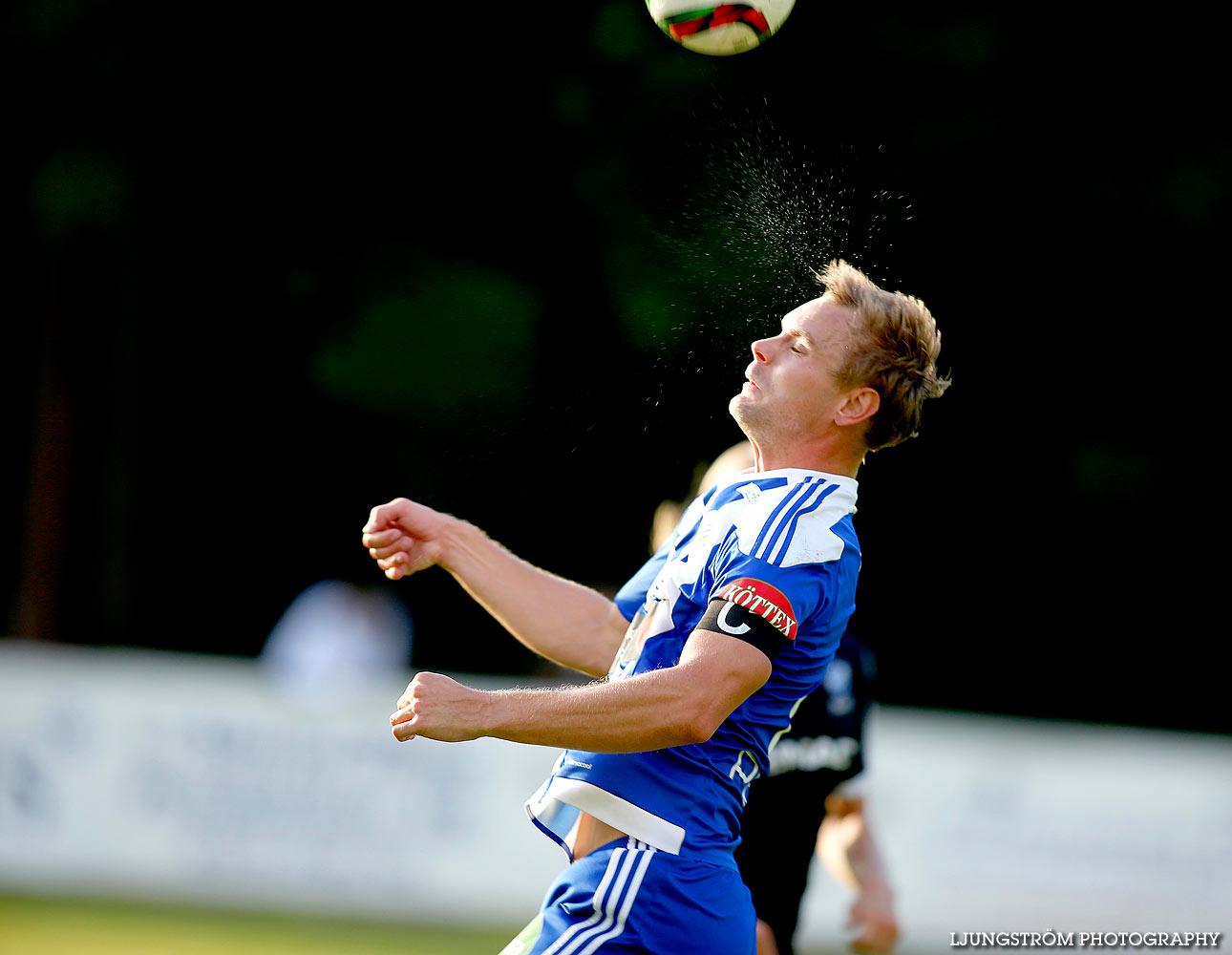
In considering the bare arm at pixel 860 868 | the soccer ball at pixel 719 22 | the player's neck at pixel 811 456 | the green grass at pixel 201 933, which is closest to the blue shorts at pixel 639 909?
the player's neck at pixel 811 456

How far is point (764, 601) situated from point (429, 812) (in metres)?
5.99

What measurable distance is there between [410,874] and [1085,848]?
403 cm

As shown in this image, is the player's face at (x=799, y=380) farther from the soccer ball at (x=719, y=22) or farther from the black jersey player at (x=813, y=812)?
the black jersey player at (x=813, y=812)

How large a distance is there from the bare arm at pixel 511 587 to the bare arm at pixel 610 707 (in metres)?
0.82

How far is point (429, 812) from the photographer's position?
28.6 feet

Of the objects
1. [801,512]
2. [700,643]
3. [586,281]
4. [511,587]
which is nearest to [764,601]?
[700,643]

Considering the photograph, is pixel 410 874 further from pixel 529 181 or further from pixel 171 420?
pixel 171 420

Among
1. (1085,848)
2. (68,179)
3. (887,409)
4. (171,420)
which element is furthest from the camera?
(171,420)

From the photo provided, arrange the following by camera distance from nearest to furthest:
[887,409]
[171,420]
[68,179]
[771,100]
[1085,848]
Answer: [887,409] < [1085,848] < [771,100] < [68,179] < [171,420]

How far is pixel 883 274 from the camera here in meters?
12.7

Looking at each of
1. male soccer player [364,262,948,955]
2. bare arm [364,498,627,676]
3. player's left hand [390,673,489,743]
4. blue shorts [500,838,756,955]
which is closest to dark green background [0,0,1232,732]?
bare arm [364,498,627,676]

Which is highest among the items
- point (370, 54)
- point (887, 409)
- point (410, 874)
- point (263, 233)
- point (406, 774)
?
point (370, 54)

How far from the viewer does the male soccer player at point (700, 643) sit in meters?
3.05

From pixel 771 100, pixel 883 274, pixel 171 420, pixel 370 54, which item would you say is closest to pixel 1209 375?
pixel 883 274
